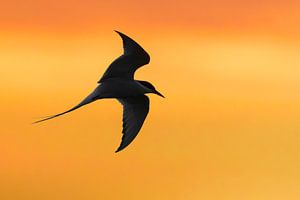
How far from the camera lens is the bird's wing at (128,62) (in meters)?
13.9

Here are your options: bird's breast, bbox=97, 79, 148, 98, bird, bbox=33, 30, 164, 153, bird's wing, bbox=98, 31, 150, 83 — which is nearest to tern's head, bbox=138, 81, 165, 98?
bird, bbox=33, 30, 164, 153

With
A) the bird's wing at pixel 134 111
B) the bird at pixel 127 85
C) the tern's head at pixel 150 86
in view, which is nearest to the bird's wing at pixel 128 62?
the bird at pixel 127 85

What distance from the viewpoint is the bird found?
13.8 meters

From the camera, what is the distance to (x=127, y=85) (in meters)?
14.3

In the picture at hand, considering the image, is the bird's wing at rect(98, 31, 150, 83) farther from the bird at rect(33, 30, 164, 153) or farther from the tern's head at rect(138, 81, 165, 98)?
the tern's head at rect(138, 81, 165, 98)

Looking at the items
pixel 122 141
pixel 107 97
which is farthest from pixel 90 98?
pixel 122 141

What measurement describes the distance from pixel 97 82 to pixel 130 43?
1504 mm

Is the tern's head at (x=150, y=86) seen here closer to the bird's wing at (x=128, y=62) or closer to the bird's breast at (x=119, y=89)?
the bird's breast at (x=119, y=89)

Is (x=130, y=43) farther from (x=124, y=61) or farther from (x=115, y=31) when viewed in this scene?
(x=115, y=31)

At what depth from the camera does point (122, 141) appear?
1423 cm

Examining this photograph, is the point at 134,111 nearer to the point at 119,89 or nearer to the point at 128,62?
the point at 119,89

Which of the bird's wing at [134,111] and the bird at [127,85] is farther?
the bird's wing at [134,111]

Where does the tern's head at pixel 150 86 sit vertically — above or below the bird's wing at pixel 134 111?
above

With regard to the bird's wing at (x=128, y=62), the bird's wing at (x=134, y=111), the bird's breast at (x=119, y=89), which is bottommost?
the bird's wing at (x=134, y=111)
